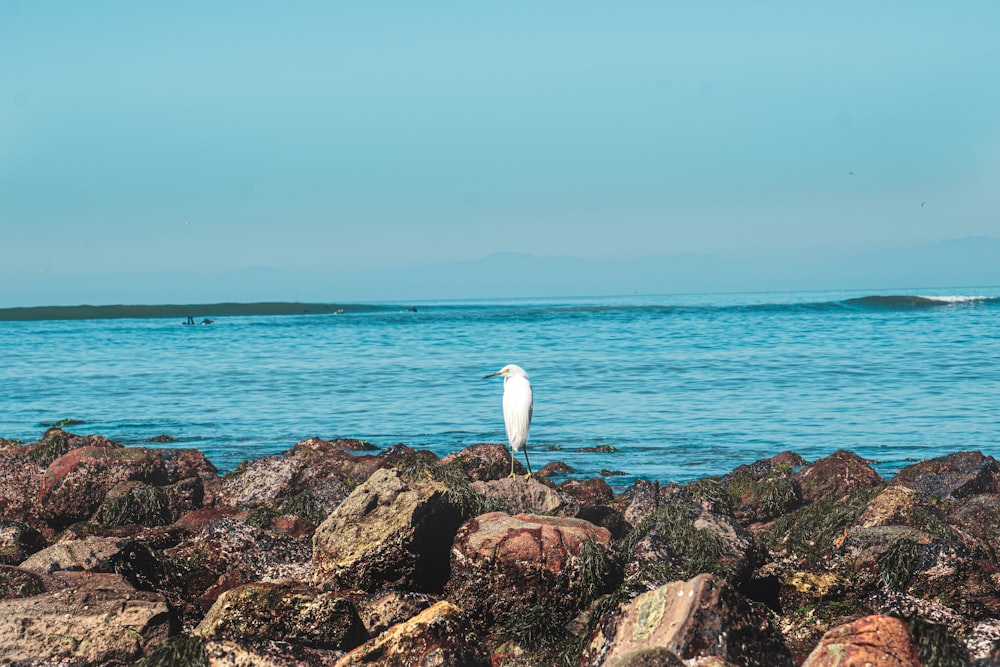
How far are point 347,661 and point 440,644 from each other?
0.60 meters

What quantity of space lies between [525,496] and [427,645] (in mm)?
3857

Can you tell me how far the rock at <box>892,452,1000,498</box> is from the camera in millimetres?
11164

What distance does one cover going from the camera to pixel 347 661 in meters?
5.95

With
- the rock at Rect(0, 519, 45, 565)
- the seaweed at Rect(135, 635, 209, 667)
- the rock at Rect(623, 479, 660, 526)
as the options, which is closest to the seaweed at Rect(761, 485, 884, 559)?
the rock at Rect(623, 479, 660, 526)

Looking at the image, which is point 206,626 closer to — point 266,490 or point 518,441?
point 266,490

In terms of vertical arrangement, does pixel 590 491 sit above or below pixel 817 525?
below

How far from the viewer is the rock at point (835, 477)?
37.7 feet

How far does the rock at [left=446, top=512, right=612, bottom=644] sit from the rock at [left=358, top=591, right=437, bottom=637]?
0.93 feet

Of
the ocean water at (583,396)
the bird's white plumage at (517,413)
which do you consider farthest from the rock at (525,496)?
the ocean water at (583,396)

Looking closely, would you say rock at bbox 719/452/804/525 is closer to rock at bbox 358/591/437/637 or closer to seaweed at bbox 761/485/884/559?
seaweed at bbox 761/485/884/559

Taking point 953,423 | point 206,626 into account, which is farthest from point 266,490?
point 953,423

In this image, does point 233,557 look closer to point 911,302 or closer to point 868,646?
point 868,646

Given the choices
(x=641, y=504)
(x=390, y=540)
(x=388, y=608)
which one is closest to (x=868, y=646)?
(x=388, y=608)

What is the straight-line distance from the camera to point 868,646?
5301mm
